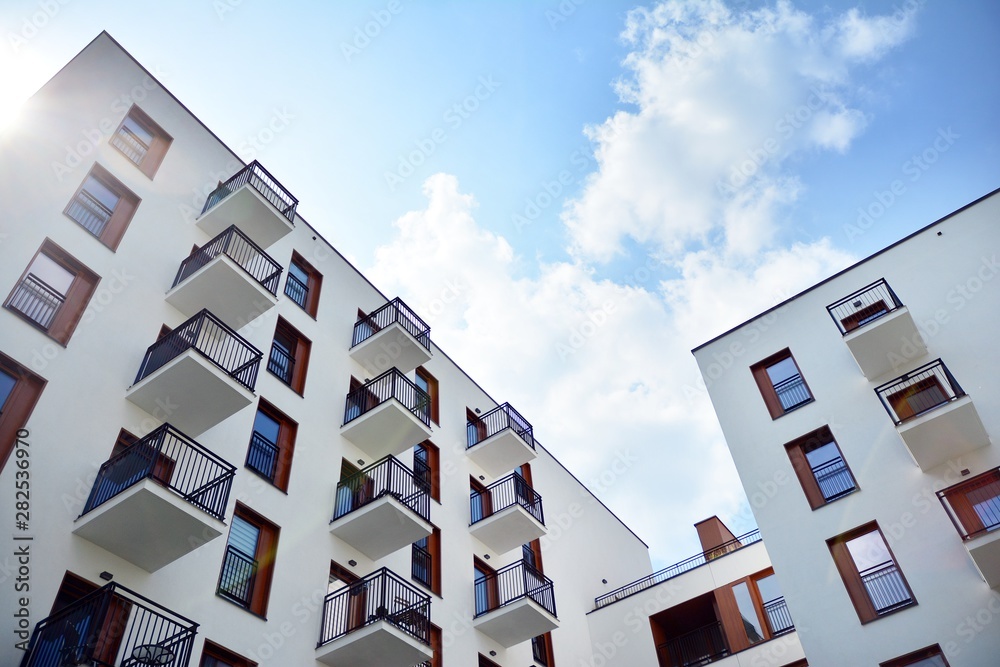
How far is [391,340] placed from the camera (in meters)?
22.8

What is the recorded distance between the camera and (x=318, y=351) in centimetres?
2128

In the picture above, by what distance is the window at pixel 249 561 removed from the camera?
1506cm

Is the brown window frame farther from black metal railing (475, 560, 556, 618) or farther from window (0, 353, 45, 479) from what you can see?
black metal railing (475, 560, 556, 618)

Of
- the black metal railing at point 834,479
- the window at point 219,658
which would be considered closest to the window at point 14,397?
the window at point 219,658

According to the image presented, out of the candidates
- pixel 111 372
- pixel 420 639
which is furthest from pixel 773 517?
pixel 111 372

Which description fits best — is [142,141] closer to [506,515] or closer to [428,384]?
[428,384]

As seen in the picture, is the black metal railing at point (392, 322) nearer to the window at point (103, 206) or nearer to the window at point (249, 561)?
the window at point (103, 206)

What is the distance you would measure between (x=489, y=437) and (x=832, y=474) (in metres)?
10.6

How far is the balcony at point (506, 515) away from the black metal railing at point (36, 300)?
13.0 m

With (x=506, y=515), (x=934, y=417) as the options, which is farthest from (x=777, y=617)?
(x=506, y=515)

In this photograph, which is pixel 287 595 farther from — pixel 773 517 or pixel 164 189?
pixel 773 517

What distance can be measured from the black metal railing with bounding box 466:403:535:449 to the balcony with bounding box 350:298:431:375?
4.07 m

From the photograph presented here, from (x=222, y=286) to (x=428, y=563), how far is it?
9092mm

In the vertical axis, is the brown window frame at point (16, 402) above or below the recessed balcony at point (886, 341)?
below
